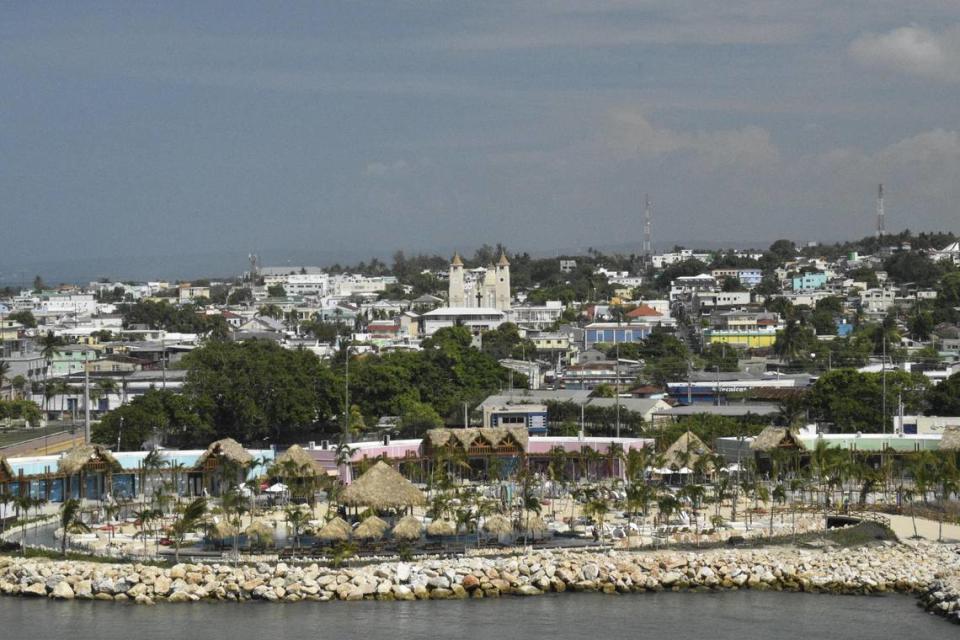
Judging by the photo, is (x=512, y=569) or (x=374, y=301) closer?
(x=512, y=569)

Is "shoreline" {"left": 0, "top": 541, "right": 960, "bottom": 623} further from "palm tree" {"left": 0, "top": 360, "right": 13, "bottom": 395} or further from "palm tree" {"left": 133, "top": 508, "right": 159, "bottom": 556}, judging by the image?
"palm tree" {"left": 0, "top": 360, "right": 13, "bottom": 395}

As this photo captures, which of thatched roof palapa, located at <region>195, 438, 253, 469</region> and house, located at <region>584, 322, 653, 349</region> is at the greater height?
house, located at <region>584, 322, 653, 349</region>

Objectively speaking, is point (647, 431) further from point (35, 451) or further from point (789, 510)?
point (35, 451)

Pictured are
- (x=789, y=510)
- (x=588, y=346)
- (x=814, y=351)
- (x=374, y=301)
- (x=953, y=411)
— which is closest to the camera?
(x=789, y=510)

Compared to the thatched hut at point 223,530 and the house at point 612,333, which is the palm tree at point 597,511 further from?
the house at point 612,333

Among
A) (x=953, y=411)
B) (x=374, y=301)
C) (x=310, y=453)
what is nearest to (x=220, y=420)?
(x=310, y=453)

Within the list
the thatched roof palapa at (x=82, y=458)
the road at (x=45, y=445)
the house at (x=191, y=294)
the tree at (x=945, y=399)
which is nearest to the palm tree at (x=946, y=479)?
the tree at (x=945, y=399)

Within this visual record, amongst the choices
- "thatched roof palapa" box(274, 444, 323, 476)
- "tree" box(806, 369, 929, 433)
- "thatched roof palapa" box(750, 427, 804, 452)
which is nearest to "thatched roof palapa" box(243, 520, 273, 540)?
"thatched roof palapa" box(274, 444, 323, 476)

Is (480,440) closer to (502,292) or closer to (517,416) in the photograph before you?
(517,416)
